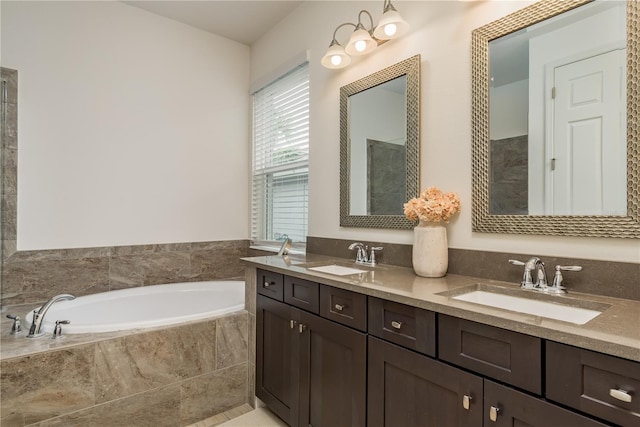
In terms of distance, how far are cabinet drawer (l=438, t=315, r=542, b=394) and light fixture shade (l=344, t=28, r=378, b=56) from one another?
1.58m

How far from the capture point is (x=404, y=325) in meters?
1.23

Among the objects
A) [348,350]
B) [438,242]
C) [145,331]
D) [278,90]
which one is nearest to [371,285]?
[348,350]

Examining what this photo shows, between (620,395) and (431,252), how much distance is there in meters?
0.87

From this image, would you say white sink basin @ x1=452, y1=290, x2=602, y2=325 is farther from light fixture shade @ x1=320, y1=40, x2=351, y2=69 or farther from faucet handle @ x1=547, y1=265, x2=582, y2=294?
light fixture shade @ x1=320, y1=40, x2=351, y2=69

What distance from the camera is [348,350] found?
57.3 inches

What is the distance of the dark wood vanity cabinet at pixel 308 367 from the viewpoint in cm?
143

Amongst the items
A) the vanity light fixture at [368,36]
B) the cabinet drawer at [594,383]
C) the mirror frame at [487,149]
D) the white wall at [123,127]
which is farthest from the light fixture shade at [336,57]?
the cabinet drawer at [594,383]

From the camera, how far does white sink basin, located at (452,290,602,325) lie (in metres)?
1.10

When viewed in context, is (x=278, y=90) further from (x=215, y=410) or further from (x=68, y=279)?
(x=215, y=410)

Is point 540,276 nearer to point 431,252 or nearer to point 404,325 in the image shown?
point 431,252

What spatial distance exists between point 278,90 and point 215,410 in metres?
2.58

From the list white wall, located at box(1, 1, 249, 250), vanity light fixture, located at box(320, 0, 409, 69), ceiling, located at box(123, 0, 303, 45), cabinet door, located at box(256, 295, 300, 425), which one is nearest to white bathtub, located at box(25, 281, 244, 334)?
cabinet door, located at box(256, 295, 300, 425)

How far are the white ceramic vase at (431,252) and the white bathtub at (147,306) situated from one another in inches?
50.7

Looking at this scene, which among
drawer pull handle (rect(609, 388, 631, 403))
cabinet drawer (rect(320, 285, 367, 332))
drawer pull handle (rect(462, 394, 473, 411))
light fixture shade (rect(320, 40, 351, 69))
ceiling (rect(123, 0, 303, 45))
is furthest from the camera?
ceiling (rect(123, 0, 303, 45))
